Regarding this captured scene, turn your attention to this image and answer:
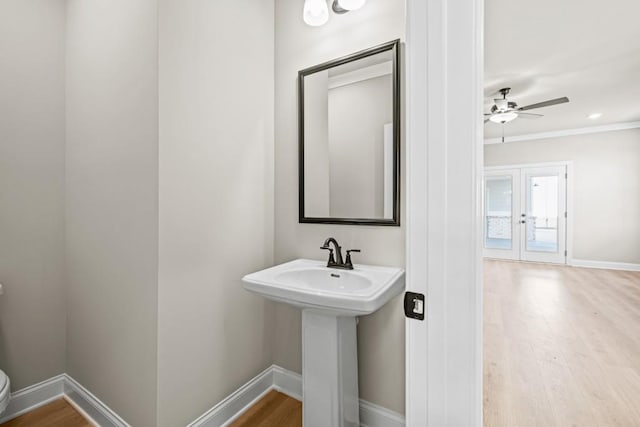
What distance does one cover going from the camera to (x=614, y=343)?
2496 mm

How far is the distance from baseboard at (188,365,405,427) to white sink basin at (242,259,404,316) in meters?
0.66

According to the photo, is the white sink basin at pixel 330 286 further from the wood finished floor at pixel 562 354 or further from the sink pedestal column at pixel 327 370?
the wood finished floor at pixel 562 354

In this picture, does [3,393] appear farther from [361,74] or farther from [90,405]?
[361,74]

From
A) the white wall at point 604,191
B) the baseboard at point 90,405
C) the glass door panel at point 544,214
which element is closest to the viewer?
the baseboard at point 90,405

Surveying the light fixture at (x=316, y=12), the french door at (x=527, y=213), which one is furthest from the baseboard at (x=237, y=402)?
the french door at (x=527, y=213)

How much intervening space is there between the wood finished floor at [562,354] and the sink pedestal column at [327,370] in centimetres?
89

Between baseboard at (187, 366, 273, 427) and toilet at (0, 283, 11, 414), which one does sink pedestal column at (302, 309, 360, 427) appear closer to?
baseboard at (187, 366, 273, 427)

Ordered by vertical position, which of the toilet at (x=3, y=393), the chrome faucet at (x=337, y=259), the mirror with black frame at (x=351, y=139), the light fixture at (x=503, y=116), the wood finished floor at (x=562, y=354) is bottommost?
the wood finished floor at (x=562, y=354)

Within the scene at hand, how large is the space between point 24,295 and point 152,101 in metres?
1.35

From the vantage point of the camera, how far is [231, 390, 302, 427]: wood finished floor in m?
1.54

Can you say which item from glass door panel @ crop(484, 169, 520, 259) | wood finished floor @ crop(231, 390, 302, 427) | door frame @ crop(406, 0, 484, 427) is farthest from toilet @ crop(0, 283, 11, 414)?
glass door panel @ crop(484, 169, 520, 259)

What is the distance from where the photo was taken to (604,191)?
5.16 m

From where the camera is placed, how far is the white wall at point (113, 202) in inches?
50.1

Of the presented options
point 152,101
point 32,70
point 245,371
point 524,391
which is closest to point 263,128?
point 152,101
